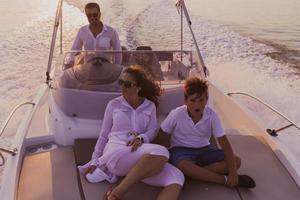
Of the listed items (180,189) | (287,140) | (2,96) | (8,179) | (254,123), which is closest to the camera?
(180,189)

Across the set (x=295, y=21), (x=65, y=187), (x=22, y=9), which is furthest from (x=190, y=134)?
(x=22, y=9)

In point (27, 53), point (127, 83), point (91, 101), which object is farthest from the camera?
point (27, 53)

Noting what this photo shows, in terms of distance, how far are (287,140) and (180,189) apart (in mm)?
2497

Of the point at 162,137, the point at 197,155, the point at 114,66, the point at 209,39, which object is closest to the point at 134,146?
the point at 162,137

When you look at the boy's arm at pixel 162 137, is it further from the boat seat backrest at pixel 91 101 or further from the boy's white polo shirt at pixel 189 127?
the boat seat backrest at pixel 91 101

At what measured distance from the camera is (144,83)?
2.46 metres

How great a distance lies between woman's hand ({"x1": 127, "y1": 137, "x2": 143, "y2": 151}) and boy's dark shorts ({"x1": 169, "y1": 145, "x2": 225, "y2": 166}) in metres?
0.23

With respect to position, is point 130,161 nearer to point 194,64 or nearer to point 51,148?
point 51,148

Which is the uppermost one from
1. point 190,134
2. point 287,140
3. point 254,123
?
point 190,134

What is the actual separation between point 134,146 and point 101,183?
0.28 metres

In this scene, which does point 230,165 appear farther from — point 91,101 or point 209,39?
point 209,39

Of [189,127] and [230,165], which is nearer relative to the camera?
[230,165]

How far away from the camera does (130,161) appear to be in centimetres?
225

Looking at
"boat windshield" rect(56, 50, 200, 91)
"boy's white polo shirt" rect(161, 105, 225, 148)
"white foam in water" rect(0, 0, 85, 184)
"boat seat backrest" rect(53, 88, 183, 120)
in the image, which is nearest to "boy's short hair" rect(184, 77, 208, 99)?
"boy's white polo shirt" rect(161, 105, 225, 148)
